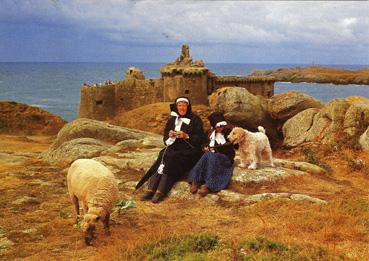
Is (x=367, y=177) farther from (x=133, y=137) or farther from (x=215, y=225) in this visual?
(x=133, y=137)

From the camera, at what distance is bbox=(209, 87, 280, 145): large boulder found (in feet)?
91.3

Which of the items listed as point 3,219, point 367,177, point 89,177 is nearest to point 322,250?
point 89,177

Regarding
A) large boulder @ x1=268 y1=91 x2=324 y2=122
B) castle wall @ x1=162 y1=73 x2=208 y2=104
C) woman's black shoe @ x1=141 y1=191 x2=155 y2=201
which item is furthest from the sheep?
castle wall @ x1=162 y1=73 x2=208 y2=104

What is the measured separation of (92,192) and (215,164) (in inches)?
151

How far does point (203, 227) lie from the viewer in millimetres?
8891

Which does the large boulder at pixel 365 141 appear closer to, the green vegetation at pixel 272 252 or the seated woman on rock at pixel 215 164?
the seated woman on rock at pixel 215 164

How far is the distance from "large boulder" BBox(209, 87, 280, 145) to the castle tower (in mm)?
11971

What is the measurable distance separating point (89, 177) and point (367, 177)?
424 inches

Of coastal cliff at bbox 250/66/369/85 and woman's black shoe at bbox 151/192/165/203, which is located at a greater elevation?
woman's black shoe at bbox 151/192/165/203

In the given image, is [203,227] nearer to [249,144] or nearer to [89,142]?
[249,144]

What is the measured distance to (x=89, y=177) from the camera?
8.58m

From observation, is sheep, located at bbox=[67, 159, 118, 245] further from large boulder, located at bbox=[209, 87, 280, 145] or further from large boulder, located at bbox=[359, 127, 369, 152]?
large boulder, located at bbox=[209, 87, 280, 145]

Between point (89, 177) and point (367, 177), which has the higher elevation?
point (89, 177)

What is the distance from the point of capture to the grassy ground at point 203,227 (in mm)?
7285
